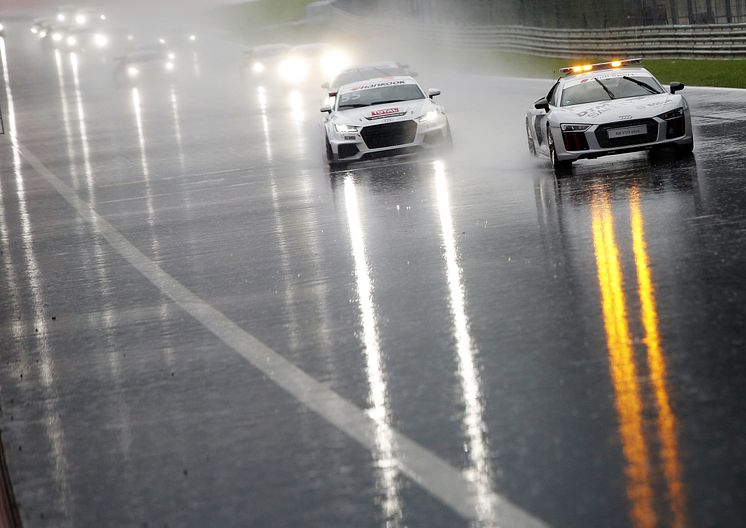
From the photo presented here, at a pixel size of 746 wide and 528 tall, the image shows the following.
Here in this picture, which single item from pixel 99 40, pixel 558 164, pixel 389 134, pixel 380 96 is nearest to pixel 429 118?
pixel 389 134

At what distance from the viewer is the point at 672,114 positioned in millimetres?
18828

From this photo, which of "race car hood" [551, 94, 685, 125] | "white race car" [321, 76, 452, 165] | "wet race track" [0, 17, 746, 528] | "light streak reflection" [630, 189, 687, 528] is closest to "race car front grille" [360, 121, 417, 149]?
"white race car" [321, 76, 452, 165]

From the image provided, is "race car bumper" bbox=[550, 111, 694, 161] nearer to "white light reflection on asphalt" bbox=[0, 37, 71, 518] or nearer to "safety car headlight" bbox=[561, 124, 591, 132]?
"safety car headlight" bbox=[561, 124, 591, 132]

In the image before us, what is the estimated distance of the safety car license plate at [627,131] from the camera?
18.7 m

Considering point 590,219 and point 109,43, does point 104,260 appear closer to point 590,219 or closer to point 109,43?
point 590,219

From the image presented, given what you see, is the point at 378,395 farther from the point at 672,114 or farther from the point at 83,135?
the point at 83,135

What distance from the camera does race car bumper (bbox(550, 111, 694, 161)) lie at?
18.7 metres

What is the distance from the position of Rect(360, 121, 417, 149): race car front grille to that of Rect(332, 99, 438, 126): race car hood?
8 cm

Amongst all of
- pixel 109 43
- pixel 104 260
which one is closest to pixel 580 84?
pixel 104 260

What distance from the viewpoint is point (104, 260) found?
1534cm

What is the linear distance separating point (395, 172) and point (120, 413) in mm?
14262

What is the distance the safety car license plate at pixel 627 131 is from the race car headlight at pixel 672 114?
0.27m

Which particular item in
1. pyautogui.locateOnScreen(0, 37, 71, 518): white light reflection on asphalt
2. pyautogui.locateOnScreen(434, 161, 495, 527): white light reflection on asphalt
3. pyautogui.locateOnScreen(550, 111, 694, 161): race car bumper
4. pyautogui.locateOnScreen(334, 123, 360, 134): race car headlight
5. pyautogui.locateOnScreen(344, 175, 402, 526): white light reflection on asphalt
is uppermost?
pyautogui.locateOnScreen(334, 123, 360, 134): race car headlight

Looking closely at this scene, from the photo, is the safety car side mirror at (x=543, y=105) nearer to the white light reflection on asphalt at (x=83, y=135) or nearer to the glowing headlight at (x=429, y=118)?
the glowing headlight at (x=429, y=118)
